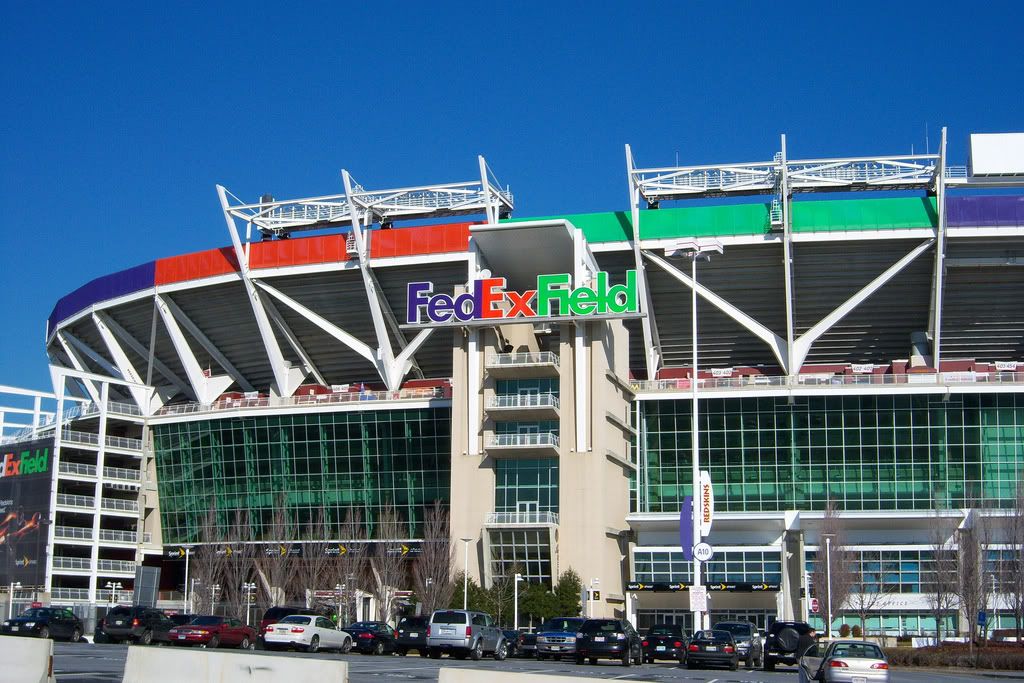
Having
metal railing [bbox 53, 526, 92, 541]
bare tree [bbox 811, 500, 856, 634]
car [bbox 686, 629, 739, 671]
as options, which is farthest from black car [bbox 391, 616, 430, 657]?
metal railing [bbox 53, 526, 92, 541]

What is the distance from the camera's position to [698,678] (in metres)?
37.1

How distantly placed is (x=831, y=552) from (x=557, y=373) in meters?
19.2

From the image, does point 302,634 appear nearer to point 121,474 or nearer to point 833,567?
point 833,567

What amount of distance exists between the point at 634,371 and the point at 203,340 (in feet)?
102

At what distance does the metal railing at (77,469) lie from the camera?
91.4 meters

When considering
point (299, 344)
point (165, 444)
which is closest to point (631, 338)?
point (299, 344)

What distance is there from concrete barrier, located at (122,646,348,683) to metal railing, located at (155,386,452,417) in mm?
63145

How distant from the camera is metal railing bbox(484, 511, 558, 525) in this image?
71.9 meters

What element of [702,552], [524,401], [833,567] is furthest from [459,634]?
[833,567]

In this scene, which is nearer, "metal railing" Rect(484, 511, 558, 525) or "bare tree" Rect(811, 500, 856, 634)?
"metal railing" Rect(484, 511, 558, 525)

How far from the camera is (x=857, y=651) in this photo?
2534 centimetres

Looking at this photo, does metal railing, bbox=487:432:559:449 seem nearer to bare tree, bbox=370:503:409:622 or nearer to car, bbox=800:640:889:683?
bare tree, bbox=370:503:409:622

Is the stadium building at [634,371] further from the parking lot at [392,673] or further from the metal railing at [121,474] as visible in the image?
the parking lot at [392,673]

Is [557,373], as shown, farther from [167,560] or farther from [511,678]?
[511,678]
